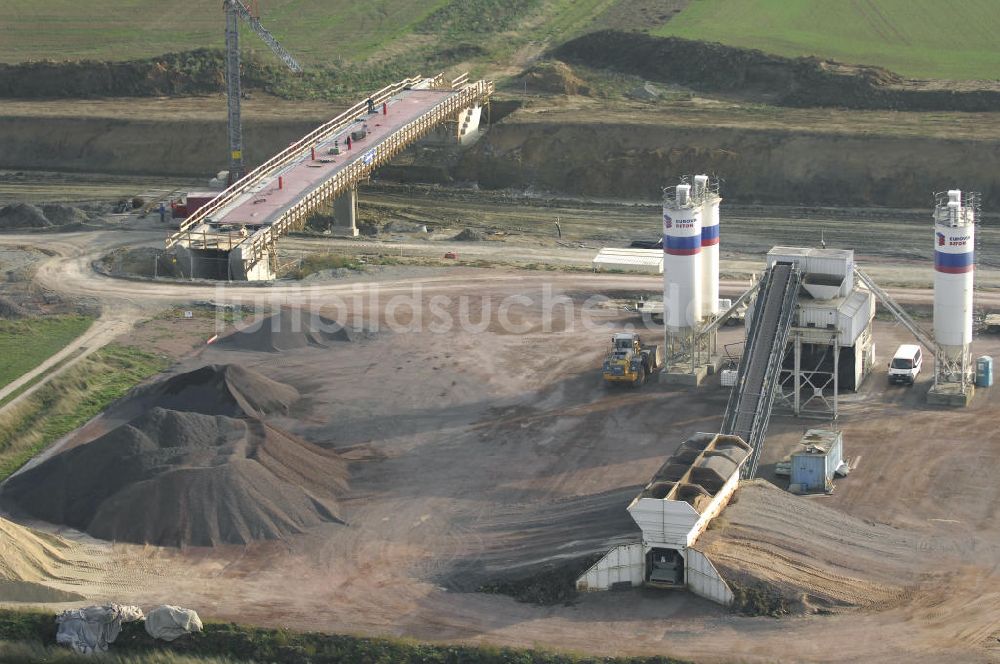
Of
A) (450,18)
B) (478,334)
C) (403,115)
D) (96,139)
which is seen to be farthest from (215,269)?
(450,18)

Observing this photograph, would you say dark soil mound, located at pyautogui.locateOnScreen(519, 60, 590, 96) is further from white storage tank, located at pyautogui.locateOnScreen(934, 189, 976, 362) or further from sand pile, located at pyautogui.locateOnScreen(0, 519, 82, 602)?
sand pile, located at pyautogui.locateOnScreen(0, 519, 82, 602)

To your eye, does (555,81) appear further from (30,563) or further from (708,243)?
(30,563)

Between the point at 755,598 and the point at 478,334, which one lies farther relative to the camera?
the point at 478,334

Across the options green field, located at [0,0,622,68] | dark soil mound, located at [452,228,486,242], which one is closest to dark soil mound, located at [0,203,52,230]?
dark soil mound, located at [452,228,486,242]

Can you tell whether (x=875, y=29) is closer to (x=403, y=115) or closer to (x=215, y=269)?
(x=403, y=115)

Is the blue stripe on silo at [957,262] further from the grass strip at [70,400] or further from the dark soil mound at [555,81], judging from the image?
the dark soil mound at [555,81]

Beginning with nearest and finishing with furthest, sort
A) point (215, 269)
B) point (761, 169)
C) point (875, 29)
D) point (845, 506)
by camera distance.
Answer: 1. point (845, 506)
2. point (215, 269)
3. point (761, 169)
4. point (875, 29)
